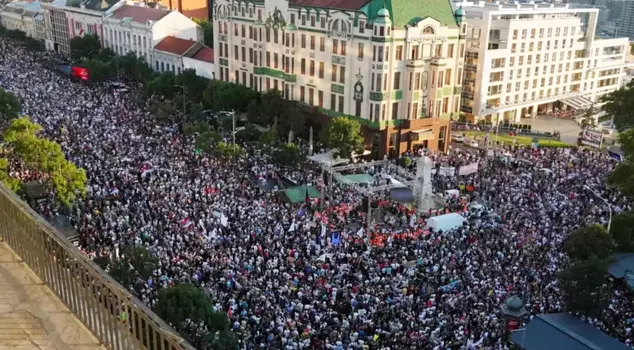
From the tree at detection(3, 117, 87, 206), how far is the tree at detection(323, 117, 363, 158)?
18643mm

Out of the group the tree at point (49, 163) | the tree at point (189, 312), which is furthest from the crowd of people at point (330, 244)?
the tree at point (189, 312)

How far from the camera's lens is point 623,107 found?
5159cm

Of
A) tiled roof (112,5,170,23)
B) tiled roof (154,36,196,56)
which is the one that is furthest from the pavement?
tiled roof (112,5,170,23)

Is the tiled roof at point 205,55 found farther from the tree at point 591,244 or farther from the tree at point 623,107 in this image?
the tree at point 591,244

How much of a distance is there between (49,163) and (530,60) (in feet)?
183

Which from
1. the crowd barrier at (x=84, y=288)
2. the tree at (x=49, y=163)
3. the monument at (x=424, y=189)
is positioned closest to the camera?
the crowd barrier at (x=84, y=288)

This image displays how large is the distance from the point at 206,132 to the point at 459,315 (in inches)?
1022

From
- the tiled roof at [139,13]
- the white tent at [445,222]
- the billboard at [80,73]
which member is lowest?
the white tent at [445,222]

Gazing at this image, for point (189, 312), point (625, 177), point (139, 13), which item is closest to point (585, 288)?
point (189, 312)

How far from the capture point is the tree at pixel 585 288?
22312 mm

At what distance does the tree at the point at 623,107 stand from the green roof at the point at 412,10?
15136mm

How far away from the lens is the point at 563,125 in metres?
71.0

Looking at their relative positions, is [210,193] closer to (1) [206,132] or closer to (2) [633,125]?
(1) [206,132]

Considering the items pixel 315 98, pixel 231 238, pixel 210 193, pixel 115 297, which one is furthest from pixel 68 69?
pixel 115 297
